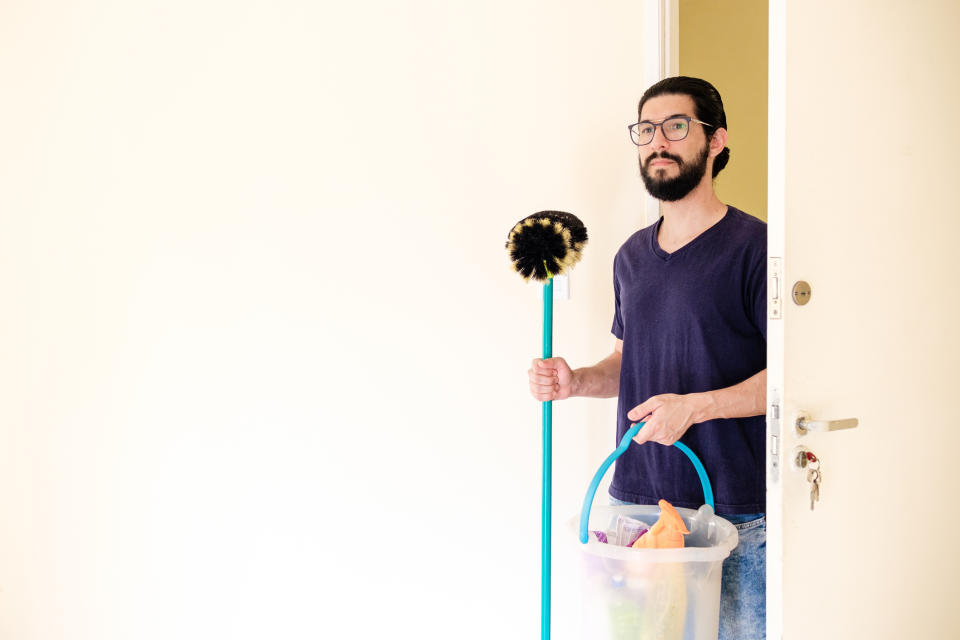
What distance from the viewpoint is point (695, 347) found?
150cm

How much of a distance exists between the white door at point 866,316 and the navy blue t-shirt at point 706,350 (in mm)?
188

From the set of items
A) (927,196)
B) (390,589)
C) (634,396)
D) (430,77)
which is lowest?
(390,589)

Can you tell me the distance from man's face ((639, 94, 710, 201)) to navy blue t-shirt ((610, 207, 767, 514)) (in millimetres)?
117

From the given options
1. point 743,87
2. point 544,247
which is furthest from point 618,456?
point 743,87

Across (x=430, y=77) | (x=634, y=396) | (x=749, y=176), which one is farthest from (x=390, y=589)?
(x=749, y=176)

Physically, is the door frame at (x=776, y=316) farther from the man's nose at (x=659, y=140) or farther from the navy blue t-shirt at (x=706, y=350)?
the man's nose at (x=659, y=140)

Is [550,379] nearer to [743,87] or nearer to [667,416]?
[667,416]

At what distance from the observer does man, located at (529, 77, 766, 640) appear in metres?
1.45

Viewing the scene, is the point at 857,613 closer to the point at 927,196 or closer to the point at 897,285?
the point at 897,285

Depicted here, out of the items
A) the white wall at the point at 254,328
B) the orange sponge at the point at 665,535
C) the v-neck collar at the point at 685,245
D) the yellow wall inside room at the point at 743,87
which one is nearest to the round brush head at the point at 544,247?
the v-neck collar at the point at 685,245

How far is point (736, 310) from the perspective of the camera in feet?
4.84

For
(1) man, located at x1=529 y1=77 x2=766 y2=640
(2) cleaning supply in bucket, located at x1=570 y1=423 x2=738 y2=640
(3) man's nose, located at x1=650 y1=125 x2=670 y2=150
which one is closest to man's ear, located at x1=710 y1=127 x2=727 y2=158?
(1) man, located at x1=529 y1=77 x2=766 y2=640

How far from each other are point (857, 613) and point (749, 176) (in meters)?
2.42

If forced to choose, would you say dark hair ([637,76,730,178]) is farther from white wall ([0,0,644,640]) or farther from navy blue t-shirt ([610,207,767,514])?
white wall ([0,0,644,640])
